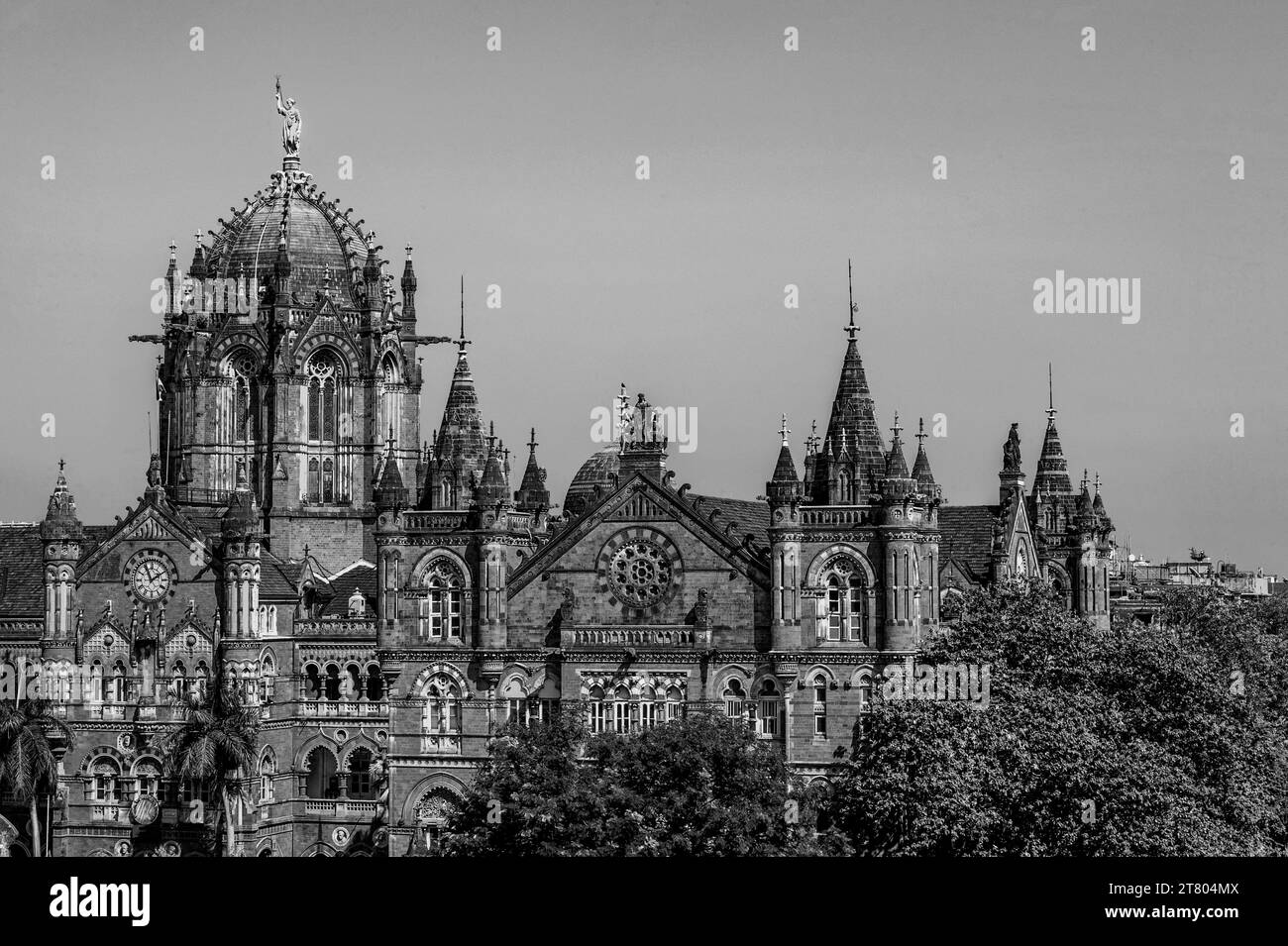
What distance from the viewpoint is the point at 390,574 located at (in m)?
102

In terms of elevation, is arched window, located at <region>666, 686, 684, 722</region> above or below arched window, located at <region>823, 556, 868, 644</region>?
below

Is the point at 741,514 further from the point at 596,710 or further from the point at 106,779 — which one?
the point at 106,779

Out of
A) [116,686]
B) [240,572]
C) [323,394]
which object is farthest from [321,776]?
[323,394]

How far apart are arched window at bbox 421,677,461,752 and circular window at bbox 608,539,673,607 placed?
8.20 metres

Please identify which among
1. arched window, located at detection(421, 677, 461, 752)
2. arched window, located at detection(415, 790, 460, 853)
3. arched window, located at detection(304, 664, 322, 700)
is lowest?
arched window, located at detection(415, 790, 460, 853)

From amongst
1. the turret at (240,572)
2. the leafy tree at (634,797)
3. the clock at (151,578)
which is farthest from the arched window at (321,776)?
the leafy tree at (634,797)

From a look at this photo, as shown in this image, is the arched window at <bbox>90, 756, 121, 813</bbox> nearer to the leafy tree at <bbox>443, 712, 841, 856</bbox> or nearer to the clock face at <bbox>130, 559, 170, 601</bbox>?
the clock face at <bbox>130, 559, 170, 601</bbox>

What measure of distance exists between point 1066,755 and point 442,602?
35.9 metres

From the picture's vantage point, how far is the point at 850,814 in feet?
257

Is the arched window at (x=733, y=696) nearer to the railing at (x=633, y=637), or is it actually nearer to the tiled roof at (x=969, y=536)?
the railing at (x=633, y=637)

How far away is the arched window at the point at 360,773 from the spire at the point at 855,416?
2644cm

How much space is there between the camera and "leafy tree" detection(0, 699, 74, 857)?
102 metres

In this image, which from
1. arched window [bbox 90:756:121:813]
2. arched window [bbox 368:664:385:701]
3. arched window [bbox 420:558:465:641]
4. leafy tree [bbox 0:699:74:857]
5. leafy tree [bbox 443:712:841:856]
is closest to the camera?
leafy tree [bbox 443:712:841:856]

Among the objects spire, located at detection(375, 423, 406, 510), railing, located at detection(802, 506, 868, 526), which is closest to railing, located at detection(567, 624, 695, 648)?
railing, located at detection(802, 506, 868, 526)
